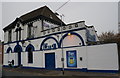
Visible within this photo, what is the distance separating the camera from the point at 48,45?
18359 millimetres

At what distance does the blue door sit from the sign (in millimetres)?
2642

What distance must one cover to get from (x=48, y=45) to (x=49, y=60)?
7.59ft

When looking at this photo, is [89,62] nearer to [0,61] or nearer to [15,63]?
[15,63]

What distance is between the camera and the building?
48.7 ft

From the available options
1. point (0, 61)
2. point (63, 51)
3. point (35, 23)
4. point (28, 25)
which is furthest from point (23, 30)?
point (0, 61)

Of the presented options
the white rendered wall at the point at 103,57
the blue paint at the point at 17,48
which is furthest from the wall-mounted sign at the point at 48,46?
the blue paint at the point at 17,48

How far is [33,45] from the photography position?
20.3 meters

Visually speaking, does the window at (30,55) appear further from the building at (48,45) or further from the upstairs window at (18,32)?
the upstairs window at (18,32)

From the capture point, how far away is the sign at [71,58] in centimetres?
1538

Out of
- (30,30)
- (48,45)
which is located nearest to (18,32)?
(30,30)

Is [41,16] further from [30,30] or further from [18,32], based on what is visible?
[18,32]

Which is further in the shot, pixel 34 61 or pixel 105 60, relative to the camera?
pixel 34 61

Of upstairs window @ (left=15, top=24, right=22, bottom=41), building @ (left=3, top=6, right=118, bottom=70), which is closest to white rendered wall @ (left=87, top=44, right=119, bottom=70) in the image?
building @ (left=3, top=6, right=118, bottom=70)

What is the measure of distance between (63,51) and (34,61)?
6.02 meters
